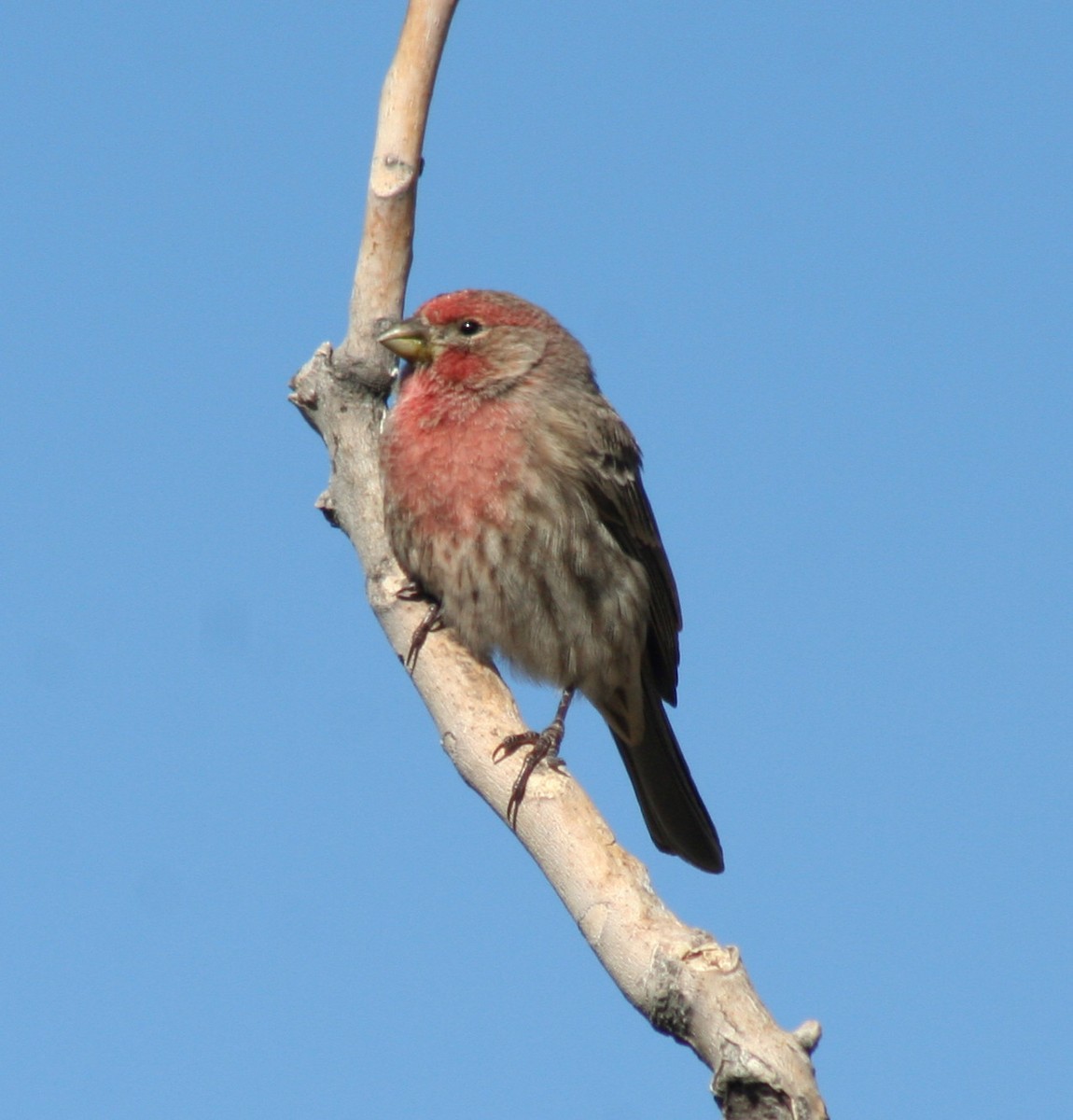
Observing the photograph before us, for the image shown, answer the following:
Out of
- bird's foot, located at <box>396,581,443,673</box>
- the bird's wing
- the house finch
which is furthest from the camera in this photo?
the bird's wing

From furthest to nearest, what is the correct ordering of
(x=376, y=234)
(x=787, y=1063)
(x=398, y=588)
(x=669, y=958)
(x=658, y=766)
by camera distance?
(x=658, y=766), (x=398, y=588), (x=376, y=234), (x=669, y=958), (x=787, y=1063)

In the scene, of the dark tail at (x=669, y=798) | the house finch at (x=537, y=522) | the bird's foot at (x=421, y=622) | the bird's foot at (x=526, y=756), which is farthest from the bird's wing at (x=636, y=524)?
the bird's foot at (x=526, y=756)

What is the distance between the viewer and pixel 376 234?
18.4ft

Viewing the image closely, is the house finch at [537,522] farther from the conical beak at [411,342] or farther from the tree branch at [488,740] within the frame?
the tree branch at [488,740]

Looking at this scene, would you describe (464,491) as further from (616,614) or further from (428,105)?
(428,105)

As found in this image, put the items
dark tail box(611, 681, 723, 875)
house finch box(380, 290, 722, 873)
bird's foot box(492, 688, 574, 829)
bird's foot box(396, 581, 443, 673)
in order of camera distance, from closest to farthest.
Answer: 1. bird's foot box(492, 688, 574, 829)
2. bird's foot box(396, 581, 443, 673)
3. house finch box(380, 290, 722, 873)
4. dark tail box(611, 681, 723, 875)

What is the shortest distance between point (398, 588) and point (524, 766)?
3.80 feet

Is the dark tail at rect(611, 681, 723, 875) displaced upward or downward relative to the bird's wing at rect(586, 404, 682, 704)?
downward

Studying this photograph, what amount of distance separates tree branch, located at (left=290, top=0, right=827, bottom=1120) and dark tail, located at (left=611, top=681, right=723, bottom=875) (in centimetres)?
160

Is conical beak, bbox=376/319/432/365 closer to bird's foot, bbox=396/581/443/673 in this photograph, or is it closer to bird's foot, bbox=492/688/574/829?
bird's foot, bbox=396/581/443/673

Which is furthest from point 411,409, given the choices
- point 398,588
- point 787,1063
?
point 787,1063

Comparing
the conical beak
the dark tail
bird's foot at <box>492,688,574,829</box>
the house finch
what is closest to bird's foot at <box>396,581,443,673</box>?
the house finch

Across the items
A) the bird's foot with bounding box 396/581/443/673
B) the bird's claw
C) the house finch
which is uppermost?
the house finch

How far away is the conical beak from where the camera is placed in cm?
634
